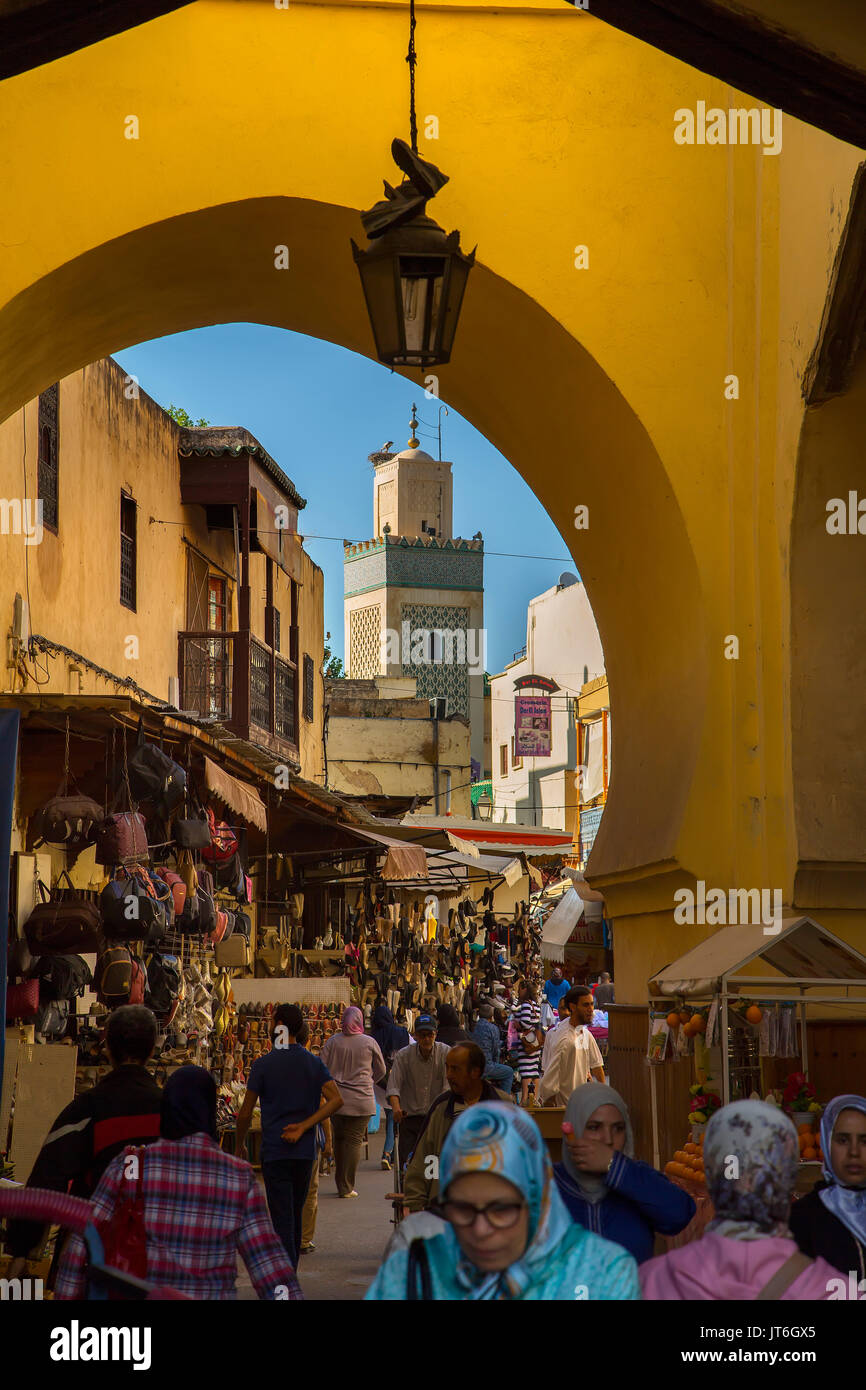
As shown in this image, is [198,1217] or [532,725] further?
[532,725]

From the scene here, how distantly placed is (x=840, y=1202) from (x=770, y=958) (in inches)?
82.6

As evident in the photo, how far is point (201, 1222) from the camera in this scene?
153 inches

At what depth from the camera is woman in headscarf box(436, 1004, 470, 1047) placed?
37.7 feet

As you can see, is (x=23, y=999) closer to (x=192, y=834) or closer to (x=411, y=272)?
(x=192, y=834)

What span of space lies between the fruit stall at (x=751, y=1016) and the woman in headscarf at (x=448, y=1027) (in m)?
4.44

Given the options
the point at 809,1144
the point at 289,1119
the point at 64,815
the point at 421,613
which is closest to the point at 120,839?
the point at 64,815

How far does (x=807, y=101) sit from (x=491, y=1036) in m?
12.5

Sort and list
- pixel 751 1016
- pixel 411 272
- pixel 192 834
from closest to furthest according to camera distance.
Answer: pixel 411 272
pixel 751 1016
pixel 192 834

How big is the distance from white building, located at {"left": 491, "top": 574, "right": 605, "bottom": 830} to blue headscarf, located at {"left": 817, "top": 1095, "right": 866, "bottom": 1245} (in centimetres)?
4218

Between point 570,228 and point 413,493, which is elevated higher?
point 413,493
